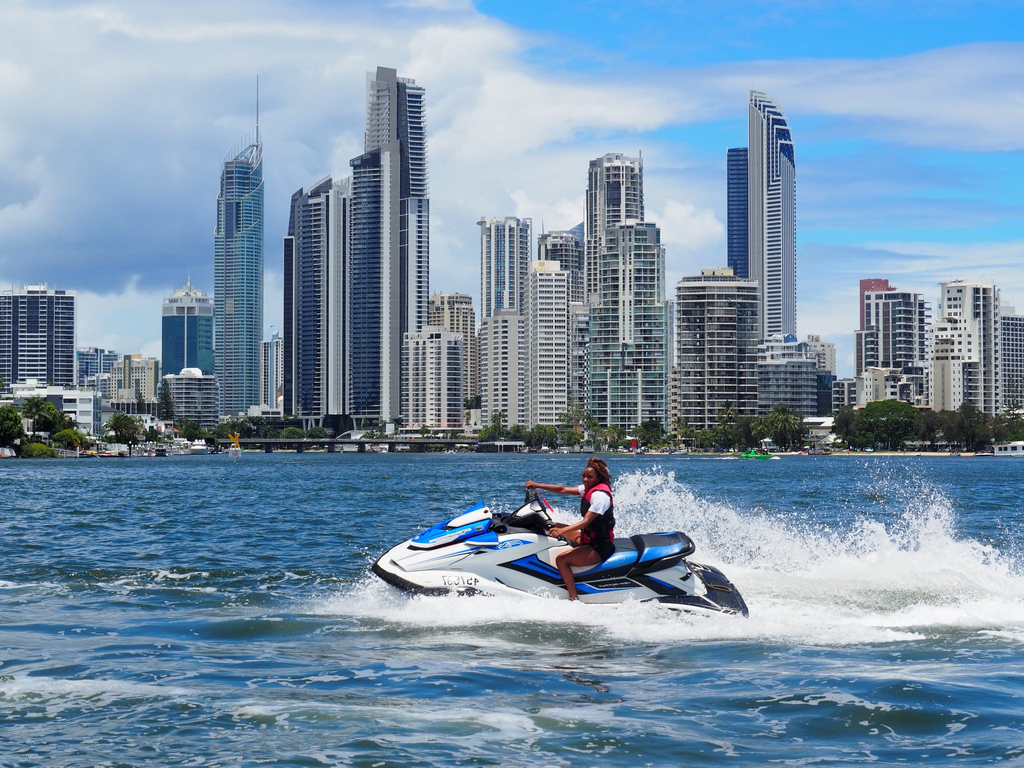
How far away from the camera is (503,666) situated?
10.9 m

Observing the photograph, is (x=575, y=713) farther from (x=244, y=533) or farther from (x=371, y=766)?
(x=244, y=533)

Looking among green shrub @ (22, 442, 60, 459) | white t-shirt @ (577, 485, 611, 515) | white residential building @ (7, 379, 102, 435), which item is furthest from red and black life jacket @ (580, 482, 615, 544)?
white residential building @ (7, 379, 102, 435)

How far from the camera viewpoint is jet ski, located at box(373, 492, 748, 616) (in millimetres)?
A: 12836

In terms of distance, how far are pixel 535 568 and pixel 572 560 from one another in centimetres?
45

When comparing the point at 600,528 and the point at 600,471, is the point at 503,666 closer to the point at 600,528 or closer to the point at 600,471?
the point at 600,528

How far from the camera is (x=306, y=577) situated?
704 inches

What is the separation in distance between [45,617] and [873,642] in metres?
9.33

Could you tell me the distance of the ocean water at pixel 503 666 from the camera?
8.44 meters

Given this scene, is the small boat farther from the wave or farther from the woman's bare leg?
the woman's bare leg

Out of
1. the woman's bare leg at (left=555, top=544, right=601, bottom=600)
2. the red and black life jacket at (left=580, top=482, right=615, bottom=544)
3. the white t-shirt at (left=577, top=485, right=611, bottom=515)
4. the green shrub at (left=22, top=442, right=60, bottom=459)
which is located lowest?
the green shrub at (left=22, top=442, right=60, bottom=459)

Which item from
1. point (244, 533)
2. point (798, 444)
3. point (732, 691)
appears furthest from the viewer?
point (798, 444)

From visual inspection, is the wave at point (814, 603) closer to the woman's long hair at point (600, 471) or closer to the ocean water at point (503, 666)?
the ocean water at point (503, 666)

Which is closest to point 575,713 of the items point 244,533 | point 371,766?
point 371,766

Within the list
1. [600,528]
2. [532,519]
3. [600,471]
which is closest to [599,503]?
[600,528]
